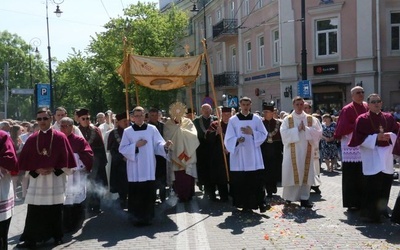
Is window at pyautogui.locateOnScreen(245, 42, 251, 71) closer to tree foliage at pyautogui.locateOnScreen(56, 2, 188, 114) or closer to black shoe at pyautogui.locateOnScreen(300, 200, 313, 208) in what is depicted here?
tree foliage at pyautogui.locateOnScreen(56, 2, 188, 114)

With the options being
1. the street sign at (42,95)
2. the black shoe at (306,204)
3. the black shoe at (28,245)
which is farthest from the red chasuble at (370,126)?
the street sign at (42,95)

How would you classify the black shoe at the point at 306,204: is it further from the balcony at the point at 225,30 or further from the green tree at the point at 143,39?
the green tree at the point at 143,39

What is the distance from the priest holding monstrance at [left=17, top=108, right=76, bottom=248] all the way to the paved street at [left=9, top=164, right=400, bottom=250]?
332 millimetres

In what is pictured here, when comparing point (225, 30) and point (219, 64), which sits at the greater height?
point (225, 30)

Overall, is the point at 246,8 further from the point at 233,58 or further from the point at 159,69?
the point at 159,69

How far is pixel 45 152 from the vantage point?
22.5 feet

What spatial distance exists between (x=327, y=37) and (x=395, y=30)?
10.4 ft

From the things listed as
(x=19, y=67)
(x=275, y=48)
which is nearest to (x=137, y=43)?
(x=275, y=48)

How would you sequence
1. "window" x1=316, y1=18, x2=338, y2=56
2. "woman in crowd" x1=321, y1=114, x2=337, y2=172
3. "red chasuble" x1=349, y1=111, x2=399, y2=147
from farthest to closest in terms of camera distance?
"window" x1=316, y1=18, x2=338, y2=56 → "woman in crowd" x1=321, y1=114, x2=337, y2=172 → "red chasuble" x1=349, y1=111, x2=399, y2=147

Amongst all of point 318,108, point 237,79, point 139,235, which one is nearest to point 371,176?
point 139,235

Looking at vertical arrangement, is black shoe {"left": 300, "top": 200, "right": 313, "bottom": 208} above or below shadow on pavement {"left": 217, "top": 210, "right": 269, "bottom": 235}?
above

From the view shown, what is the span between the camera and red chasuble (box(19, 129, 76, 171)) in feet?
22.4

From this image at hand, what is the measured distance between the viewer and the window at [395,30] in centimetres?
2456

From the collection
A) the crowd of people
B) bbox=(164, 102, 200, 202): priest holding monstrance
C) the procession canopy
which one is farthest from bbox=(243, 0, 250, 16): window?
bbox=(164, 102, 200, 202): priest holding monstrance
